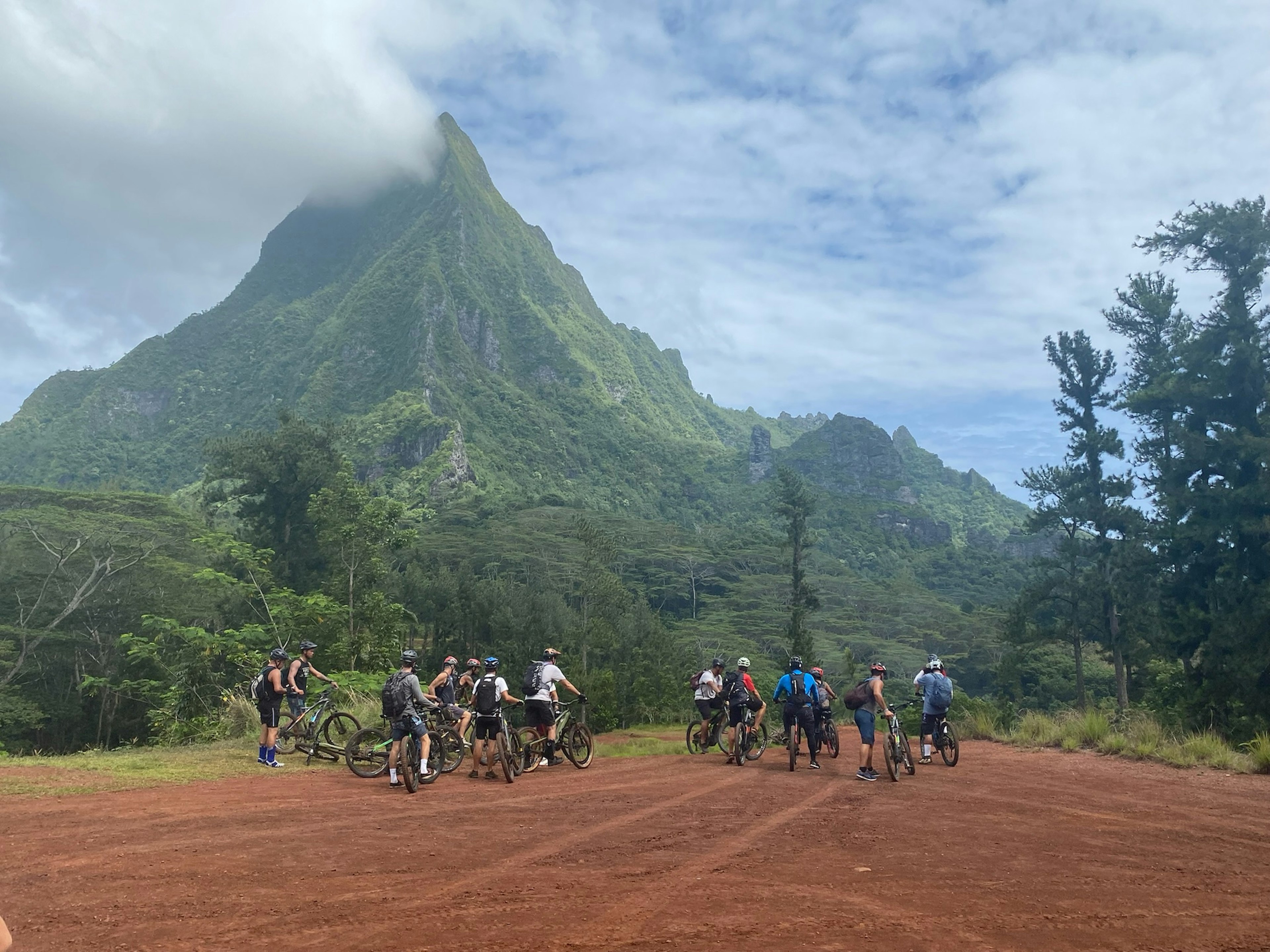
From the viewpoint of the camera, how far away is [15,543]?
31531 mm

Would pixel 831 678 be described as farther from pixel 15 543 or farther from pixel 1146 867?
pixel 1146 867

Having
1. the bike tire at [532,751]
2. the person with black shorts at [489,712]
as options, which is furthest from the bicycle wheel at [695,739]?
the person with black shorts at [489,712]

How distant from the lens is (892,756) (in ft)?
36.2

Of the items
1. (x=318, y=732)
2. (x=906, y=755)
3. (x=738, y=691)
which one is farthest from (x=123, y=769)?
(x=906, y=755)

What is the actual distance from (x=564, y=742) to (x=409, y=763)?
10.1 feet

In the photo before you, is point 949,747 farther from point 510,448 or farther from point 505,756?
point 510,448

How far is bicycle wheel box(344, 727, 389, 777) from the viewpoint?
35.6ft

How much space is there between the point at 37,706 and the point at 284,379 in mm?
136241

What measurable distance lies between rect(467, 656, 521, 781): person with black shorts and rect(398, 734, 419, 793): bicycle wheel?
2.86 ft

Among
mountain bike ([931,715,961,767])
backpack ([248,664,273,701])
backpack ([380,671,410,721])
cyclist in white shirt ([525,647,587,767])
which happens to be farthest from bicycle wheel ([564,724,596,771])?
mountain bike ([931,715,961,767])

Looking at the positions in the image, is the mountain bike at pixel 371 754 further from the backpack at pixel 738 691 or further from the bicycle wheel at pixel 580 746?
the backpack at pixel 738 691

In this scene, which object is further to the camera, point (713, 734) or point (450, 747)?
point (713, 734)

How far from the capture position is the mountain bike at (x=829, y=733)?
1323 centimetres

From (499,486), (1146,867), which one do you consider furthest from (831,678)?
(499,486)
